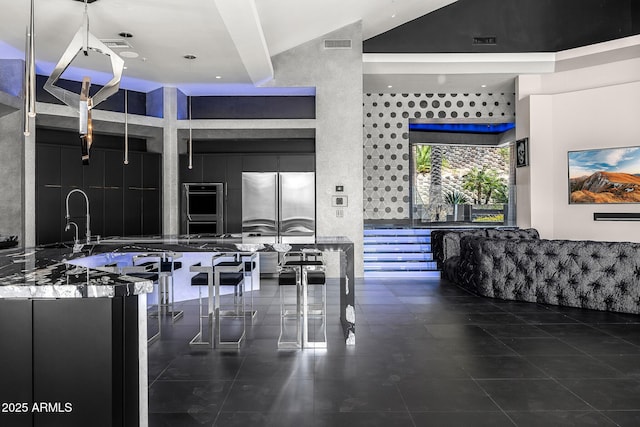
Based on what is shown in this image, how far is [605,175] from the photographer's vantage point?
28.6ft

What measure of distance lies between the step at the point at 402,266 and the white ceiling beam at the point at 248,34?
388cm

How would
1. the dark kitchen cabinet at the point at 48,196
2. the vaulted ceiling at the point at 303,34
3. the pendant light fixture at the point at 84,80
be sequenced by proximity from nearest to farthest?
the pendant light fixture at the point at 84,80 < the vaulted ceiling at the point at 303,34 < the dark kitchen cabinet at the point at 48,196

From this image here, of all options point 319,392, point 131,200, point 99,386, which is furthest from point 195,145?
point 99,386

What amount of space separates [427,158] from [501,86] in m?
5.49

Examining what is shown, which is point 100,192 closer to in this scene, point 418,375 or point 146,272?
point 146,272

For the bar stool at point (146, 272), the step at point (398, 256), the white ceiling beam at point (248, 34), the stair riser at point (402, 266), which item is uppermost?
the white ceiling beam at point (248, 34)

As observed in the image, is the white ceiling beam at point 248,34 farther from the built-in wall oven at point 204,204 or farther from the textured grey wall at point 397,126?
the textured grey wall at point 397,126

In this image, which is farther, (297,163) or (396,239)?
(396,239)

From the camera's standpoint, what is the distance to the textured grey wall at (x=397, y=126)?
10844 mm

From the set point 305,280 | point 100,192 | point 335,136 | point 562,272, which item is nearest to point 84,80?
point 305,280

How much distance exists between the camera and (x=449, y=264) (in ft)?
25.5

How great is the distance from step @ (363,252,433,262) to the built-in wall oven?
2887 millimetres

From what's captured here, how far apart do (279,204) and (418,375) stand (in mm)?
5364

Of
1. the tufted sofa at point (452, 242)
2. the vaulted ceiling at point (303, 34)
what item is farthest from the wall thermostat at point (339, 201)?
the vaulted ceiling at point (303, 34)
